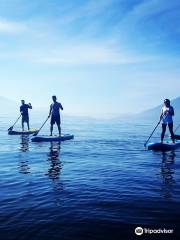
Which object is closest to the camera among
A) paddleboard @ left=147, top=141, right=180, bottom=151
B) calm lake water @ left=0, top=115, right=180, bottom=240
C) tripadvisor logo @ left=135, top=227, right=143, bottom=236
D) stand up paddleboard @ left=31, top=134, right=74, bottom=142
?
tripadvisor logo @ left=135, top=227, right=143, bottom=236

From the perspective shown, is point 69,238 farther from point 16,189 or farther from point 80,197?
point 16,189

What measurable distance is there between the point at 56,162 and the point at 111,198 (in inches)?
210

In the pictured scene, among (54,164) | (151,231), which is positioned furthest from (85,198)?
(54,164)

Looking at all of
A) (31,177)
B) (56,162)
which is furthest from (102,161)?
(31,177)


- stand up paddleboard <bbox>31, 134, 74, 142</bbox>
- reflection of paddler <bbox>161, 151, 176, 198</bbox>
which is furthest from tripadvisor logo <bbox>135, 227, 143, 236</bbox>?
stand up paddleboard <bbox>31, 134, 74, 142</bbox>

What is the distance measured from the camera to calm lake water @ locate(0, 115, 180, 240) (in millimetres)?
5777

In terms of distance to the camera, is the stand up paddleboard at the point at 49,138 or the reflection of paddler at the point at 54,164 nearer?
the reflection of paddler at the point at 54,164

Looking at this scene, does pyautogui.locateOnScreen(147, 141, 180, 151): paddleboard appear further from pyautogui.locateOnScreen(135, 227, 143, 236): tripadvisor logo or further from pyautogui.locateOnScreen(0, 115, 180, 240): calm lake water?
pyautogui.locateOnScreen(135, 227, 143, 236): tripadvisor logo

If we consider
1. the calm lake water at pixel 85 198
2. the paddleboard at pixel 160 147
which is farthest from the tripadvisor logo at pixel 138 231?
the paddleboard at pixel 160 147

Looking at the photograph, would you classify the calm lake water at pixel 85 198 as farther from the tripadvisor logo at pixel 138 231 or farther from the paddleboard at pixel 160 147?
the paddleboard at pixel 160 147

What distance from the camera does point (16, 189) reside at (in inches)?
328

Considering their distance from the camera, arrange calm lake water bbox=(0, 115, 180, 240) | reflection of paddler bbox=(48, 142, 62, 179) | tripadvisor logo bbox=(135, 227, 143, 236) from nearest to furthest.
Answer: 1. tripadvisor logo bbox=(135, 227, 143, 236)
2. calm lake water bbox=(0, 115, 180, 240)
3. reflection of paddler bbox=(48, 142, 62, 179)

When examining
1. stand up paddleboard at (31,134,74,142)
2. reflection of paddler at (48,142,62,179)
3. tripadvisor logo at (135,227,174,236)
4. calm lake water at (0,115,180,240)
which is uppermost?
stand up paddleboard at (31,134,74,142)

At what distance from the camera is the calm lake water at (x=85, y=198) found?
19.0 ft
